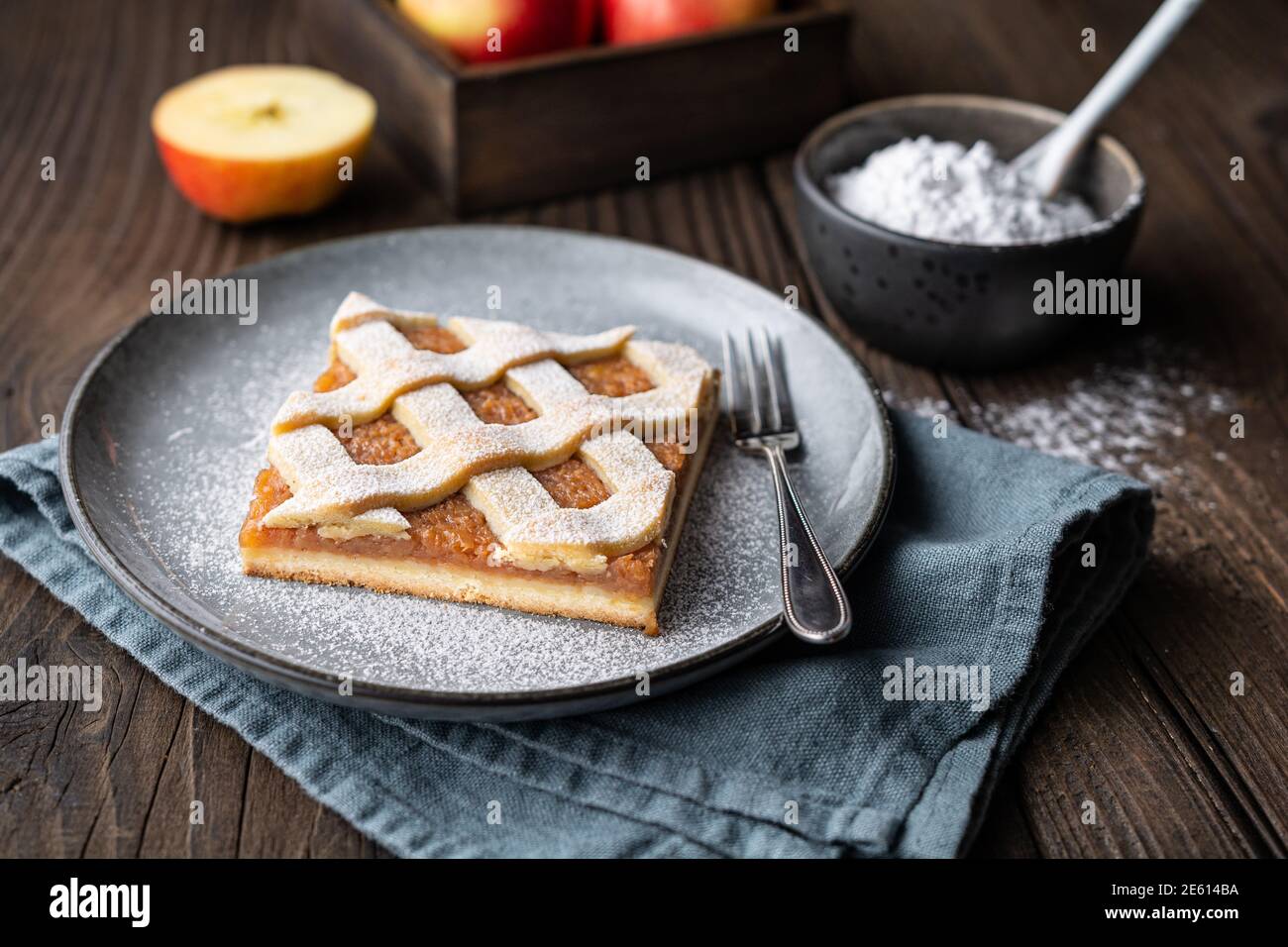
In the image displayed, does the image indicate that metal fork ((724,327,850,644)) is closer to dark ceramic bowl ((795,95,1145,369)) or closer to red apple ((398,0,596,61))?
dark ceramic bowl ((795,95,1145,369))

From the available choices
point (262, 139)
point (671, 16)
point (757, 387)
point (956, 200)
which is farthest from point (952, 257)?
point (262, 139)

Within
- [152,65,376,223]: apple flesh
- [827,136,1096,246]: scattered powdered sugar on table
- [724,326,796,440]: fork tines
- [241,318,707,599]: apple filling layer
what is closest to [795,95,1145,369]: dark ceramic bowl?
[827,136,1096,246]: scattered powdered sugar on table

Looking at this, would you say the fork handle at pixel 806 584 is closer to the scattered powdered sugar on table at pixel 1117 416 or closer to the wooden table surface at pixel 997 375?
the wooden table surface at pixel 997 375

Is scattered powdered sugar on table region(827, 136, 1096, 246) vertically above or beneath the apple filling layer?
above

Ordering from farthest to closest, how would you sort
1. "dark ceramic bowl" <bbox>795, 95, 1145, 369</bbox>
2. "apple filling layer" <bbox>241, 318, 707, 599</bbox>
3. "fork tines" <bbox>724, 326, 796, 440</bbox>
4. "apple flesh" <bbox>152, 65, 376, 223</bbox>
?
"apple flesh" <bbox>152, 65, 376, 223</bbox> → "dark ceramic bowl" <bbox>795, 95, 1145, 369</bbox> → "fork tines" <bbox>724, 326, 796, 440</bbox> → "apple filling layer" <bbox>241, 318, 707, 599</bbox>

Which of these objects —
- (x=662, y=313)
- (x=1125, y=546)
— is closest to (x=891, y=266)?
(x=662, y=313)
